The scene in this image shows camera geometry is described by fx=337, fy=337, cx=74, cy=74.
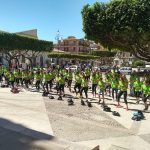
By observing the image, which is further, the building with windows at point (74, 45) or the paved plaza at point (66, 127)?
the building with windows at point (74, 45)

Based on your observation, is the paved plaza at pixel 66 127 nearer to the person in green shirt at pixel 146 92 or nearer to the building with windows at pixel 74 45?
the person in green shirt at pixel 146 92

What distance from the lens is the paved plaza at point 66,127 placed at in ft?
30.9

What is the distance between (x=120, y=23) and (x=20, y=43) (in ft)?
79.9

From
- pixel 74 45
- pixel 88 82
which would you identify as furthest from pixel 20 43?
pixel 74 45

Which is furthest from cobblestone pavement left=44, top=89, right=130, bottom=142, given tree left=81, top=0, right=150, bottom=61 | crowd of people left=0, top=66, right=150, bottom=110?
tree left=81, top=0, right=150, bottom=61

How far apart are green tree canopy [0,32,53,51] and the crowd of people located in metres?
15.3

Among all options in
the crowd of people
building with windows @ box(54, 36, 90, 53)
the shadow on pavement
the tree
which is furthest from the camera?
building with windows @ box(54, 36, 90, 53)

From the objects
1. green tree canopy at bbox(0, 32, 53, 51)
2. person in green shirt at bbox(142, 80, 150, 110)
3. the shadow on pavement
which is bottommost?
the shadow on pavement

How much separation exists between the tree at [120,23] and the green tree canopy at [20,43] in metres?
18.6

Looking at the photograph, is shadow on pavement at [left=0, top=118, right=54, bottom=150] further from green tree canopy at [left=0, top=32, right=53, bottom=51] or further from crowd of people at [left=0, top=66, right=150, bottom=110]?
green tree canopy at [left=0, top=32, right=53, bottom=51]

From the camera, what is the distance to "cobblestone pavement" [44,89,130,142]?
11.7 metres

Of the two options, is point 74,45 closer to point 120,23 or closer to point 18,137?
point 120,23

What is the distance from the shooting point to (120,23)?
26.8 metres

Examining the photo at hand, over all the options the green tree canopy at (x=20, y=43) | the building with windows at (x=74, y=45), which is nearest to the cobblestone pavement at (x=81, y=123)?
the green tree canopy at (x=20, y=43)
